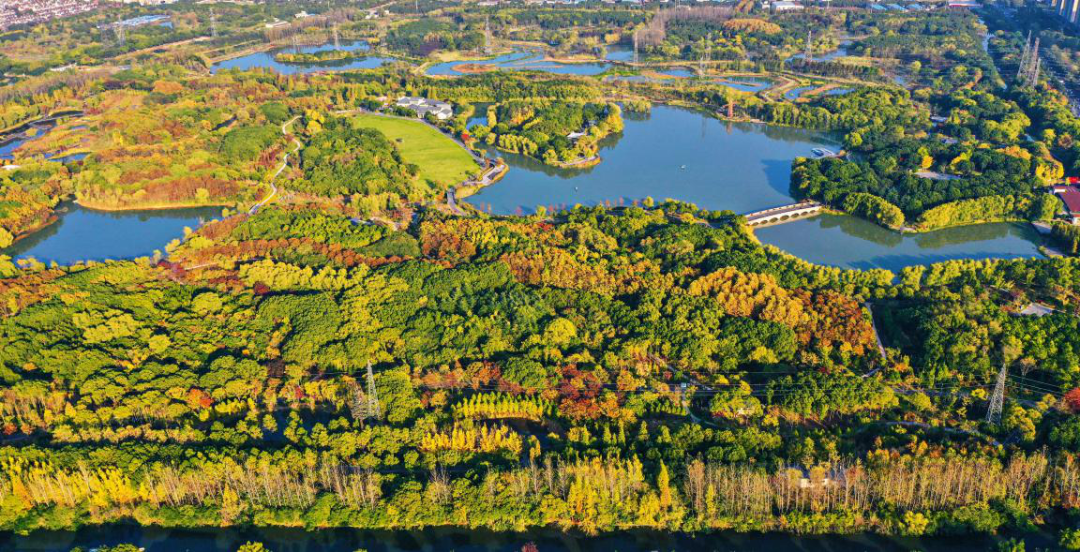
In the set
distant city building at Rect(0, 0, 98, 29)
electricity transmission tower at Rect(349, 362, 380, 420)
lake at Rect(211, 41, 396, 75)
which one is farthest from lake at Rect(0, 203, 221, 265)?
distant city building at Rect(0, 0, 98, 29)

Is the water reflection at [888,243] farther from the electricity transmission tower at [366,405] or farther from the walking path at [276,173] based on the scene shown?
the walking path at [276,173]

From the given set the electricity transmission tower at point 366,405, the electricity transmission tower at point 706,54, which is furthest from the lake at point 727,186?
the electricity transmission tower at point 366,405

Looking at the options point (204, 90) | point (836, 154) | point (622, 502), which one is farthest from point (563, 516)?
point (204, 90)

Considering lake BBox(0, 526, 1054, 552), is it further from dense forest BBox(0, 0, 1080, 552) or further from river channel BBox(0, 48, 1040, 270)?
river channel BBox(0, 48, 1040, 270)

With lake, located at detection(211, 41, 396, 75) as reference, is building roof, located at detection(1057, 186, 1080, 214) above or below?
below

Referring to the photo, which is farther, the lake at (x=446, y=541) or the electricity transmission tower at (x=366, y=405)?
the electricity transmission tower at (x=366, y=405)

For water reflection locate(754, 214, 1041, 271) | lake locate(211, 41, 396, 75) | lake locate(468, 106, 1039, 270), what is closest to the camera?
water reflection locate(754, 214, 1041, 271)
